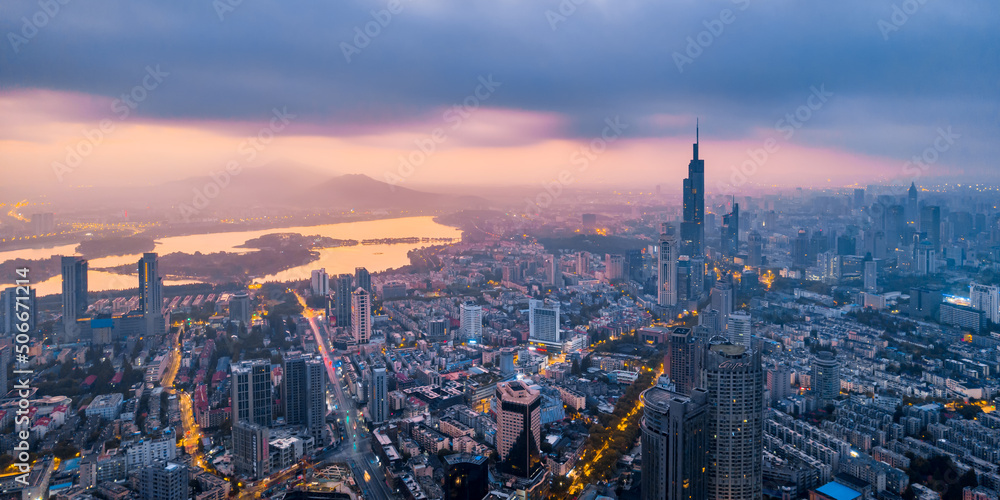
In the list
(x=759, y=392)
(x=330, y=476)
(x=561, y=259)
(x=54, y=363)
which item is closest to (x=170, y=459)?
(x=330, y=476)

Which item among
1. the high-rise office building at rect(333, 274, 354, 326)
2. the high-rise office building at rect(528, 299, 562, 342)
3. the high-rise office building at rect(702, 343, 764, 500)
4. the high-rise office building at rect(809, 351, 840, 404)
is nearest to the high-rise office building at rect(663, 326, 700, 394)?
the high-rise office building at rect(809, 351, 840, 404)

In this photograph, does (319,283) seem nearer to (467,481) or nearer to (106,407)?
(106,407)

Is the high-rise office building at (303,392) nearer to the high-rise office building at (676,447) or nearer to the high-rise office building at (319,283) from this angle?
the high-rise office building at (676,447)

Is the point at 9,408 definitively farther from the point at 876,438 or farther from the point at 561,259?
the point at 561,259

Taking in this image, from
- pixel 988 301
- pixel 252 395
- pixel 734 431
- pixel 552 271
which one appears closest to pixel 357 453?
pixel 252 395

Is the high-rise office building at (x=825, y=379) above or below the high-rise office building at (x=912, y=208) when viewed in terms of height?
below

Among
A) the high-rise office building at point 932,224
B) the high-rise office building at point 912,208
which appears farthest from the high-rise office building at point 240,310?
the high-rise office building at point 932,224

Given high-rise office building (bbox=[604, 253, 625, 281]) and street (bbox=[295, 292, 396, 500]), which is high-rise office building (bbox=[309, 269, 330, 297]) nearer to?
street (bbox=[295, 292, 396, 500])
